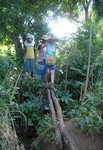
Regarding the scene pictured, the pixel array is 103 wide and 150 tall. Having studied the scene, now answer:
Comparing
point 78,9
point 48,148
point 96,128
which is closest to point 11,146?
point 48,148

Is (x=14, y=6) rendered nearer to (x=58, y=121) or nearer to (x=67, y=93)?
(x=67, y=93)

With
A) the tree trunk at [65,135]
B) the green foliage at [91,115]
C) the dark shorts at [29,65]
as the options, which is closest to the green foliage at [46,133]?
the tree trunk at [65,135]

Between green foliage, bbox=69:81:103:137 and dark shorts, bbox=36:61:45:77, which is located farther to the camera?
dark shorts, bbox=36:61:45:77

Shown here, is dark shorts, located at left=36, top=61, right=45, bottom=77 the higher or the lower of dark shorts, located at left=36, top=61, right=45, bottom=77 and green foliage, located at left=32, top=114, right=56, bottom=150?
the higher

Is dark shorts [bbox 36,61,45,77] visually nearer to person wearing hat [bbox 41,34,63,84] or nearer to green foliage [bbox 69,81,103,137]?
person wearing hat [bbox 41,34,63,84]

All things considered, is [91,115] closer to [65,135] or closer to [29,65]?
[65,135]

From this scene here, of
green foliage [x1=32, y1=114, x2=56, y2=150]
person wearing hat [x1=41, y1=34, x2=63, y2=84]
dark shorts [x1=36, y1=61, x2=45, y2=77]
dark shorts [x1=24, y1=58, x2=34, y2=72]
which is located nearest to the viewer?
green foliage [x1=32, y1=114, x2=56, y2=150]

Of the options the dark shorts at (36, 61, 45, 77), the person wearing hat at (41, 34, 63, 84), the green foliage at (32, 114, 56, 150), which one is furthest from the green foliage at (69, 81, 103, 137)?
the dark shorts at (36, 61, 45, 77)

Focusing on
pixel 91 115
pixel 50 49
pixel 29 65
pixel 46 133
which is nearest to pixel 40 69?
pixel 29 65

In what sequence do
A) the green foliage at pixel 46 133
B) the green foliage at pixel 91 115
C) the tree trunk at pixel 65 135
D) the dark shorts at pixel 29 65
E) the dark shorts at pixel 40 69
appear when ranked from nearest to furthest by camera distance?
the tree trunk at pixel 65 135 < the green foliage at pixel 91 115 < the green foliage at pixel 46 133 < the dark shorts at pixel 40 69 < the dark shorts at pixel 29 65

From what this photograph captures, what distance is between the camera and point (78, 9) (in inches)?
534

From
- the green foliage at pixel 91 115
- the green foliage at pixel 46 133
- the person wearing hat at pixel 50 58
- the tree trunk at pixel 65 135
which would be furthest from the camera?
the person wearing hat at pixel 50 58

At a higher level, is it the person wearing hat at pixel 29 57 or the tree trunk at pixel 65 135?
the person wearing hat at pixel 29 57

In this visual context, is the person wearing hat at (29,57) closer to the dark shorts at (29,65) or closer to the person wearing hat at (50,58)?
the dark shorts at (29,65)
